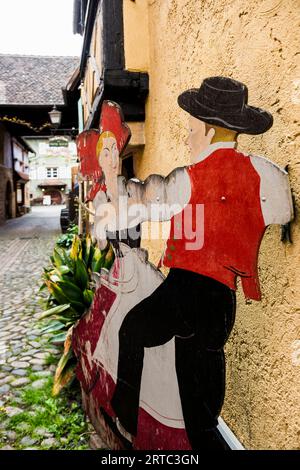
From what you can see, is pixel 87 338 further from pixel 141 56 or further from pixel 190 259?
pixel 141 56

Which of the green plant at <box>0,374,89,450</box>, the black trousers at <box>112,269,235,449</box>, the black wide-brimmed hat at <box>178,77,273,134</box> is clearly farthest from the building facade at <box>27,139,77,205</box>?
the black wide-brimmed hat at <box>178,77,273,134</box>

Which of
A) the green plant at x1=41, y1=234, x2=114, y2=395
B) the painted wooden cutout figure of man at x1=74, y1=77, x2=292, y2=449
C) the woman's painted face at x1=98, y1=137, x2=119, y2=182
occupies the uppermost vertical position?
the woman's painted face at x1=98, y1=137, x2=119, y2=182

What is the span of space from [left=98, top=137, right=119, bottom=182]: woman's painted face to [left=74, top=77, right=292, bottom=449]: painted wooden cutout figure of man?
1.38ft

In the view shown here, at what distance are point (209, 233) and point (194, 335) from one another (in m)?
0.44

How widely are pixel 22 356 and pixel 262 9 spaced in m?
3.75

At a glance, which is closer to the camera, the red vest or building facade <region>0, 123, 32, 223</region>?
the red vest

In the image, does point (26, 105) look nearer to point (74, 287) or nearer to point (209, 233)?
point (74, 287)

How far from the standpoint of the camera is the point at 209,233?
4.95 feet

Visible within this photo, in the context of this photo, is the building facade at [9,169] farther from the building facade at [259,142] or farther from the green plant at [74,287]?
the building facade at [259,142]

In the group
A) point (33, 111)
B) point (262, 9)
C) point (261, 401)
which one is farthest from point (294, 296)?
point (33, 111)

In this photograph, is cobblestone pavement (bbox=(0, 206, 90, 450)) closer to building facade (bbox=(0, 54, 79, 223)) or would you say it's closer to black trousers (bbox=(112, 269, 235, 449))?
black trousers (bbox=(112, 269, 235, 449))

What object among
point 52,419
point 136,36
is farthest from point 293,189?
point 136,36

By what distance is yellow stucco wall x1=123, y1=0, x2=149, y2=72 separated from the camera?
3520 mm
